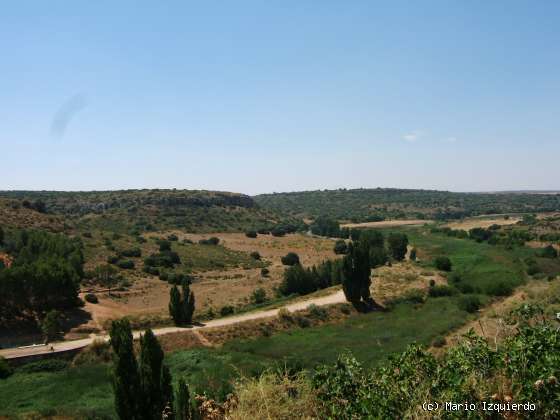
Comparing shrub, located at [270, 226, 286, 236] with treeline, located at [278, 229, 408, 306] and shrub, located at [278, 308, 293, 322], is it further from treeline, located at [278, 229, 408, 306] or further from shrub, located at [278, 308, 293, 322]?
shrub, located at [278, 308, 293, 322]

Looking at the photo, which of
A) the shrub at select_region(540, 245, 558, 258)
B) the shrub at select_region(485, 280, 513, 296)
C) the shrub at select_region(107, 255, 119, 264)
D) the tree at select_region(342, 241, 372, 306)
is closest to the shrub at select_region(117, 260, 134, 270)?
the shrub at select_region(107, 255, 119, 264)

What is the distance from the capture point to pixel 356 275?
48906 millimetres

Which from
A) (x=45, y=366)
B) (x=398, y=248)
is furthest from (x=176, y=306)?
(x=398, y=248)

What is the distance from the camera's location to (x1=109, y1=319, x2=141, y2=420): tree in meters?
18.0

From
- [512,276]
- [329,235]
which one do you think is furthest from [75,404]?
[329,235]

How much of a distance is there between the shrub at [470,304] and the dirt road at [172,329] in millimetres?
12513

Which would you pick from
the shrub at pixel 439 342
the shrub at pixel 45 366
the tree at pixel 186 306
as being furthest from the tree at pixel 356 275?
the shrub at pixel 45 366

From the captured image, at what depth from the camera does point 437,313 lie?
44688 millimetres

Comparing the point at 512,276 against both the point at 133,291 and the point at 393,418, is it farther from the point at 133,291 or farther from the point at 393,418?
the point at 393,418

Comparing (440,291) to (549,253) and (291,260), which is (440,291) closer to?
(549,253)

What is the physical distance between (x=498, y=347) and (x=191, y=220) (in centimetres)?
11400

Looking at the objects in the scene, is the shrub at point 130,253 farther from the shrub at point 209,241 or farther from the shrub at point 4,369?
the shrub at point 4,369

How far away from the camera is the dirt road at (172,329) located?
3266 centimetres

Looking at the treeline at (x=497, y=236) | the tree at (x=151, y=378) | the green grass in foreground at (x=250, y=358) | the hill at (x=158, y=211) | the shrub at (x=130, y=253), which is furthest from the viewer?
the hill at (x=158, y=211)
